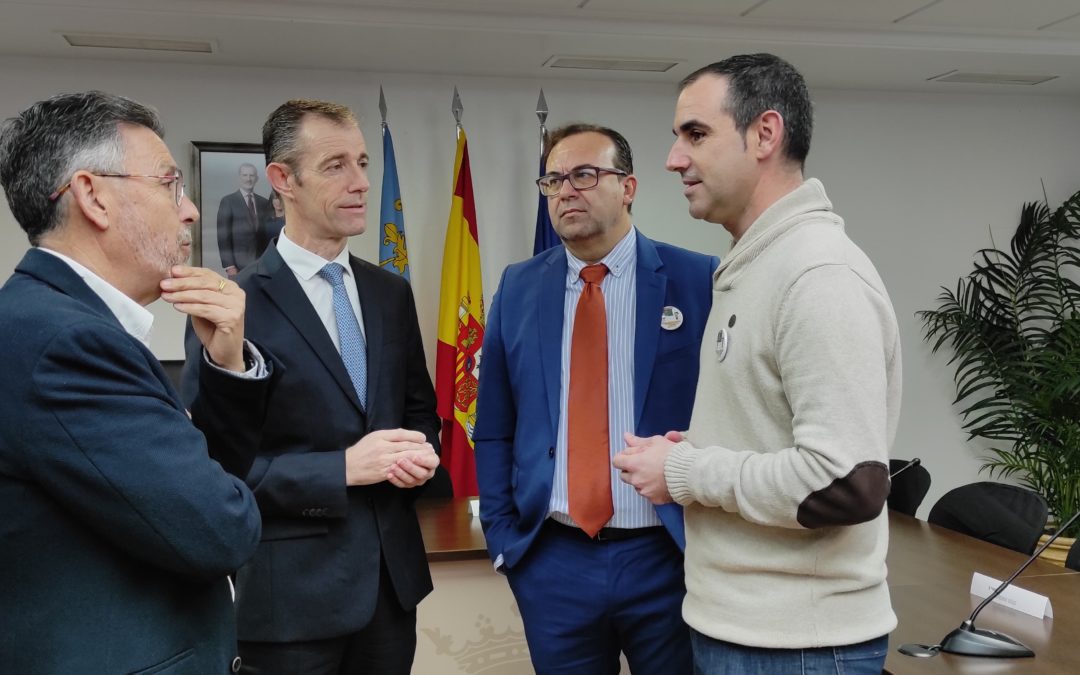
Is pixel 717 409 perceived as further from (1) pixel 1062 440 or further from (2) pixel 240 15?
(1) pixel 1062 440

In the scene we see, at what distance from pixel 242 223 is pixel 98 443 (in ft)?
13.5

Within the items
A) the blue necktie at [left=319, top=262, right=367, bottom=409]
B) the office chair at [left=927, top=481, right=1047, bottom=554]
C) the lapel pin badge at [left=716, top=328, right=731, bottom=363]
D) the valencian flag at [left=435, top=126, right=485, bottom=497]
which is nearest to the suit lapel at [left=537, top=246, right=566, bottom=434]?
the blue necktie at [left=319, top=262, right=367, bottom=409]

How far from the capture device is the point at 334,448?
2.03m

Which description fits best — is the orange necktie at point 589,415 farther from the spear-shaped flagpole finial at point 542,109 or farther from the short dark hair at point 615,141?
the spear-shaped flagpole finial at point 542,109

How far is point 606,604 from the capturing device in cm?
210

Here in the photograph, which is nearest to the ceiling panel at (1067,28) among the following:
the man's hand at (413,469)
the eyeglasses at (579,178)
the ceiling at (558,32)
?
the ceiling at (558,32)

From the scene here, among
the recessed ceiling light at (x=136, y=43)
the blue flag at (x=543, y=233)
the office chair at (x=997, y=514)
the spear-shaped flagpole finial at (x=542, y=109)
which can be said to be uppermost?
the recessed ceiling light at (x=136, y=43)

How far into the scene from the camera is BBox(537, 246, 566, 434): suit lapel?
2244 millimetres

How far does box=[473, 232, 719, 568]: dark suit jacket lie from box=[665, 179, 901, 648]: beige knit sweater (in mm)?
501

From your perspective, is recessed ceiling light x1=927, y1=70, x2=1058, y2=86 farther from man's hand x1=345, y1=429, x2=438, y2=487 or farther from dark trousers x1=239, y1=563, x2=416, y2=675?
dark trousers x1=239, y1=563, x2=416, y2=675

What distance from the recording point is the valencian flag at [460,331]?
16.2ft

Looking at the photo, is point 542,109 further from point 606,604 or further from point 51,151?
point 51,151

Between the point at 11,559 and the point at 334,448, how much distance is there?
→ 877 millimetres

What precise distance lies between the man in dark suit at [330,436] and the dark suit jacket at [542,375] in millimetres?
199
